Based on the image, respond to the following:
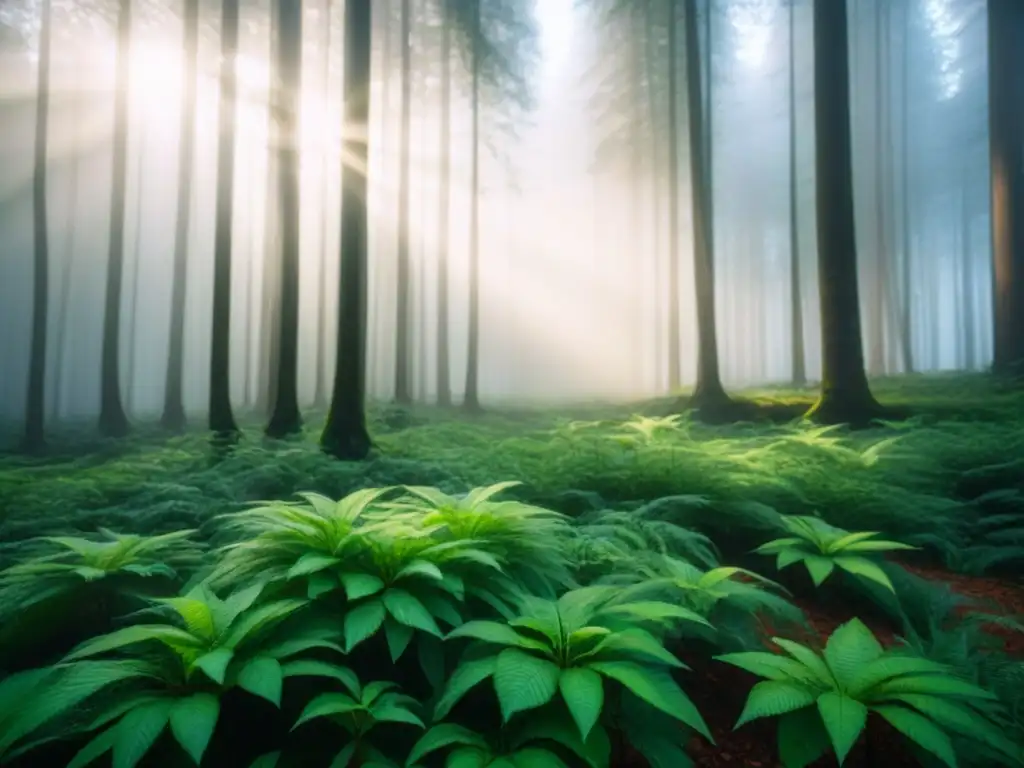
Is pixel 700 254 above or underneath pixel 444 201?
underneath

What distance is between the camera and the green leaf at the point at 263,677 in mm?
2109

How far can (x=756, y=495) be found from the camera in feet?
17.5

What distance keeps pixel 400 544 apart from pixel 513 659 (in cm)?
99

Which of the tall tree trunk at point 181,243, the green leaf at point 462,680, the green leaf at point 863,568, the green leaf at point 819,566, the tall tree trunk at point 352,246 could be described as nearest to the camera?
the green leaf at point 462,680

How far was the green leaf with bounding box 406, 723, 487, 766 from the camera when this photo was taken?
6.89 feet

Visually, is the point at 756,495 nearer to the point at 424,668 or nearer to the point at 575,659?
the point at 575,659

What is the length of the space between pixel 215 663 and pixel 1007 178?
1526 centimetres

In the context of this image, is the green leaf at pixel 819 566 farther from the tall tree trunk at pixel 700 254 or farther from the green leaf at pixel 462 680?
the tall tree trunk at pixel 700 254

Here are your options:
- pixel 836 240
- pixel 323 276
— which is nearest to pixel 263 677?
pixel 836 240

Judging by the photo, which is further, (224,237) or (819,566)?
(224,237)

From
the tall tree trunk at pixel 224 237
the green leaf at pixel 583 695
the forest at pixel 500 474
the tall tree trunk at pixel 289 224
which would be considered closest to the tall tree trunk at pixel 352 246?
the forest at pixel 500 474

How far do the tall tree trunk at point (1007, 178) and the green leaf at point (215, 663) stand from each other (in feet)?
45.5

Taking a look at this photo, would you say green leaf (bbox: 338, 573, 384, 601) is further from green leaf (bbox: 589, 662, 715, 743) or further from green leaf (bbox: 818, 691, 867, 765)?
green leaf (bbox: 818, 691, 867, 765)

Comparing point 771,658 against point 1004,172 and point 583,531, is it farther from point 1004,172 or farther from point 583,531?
point 1004,172
